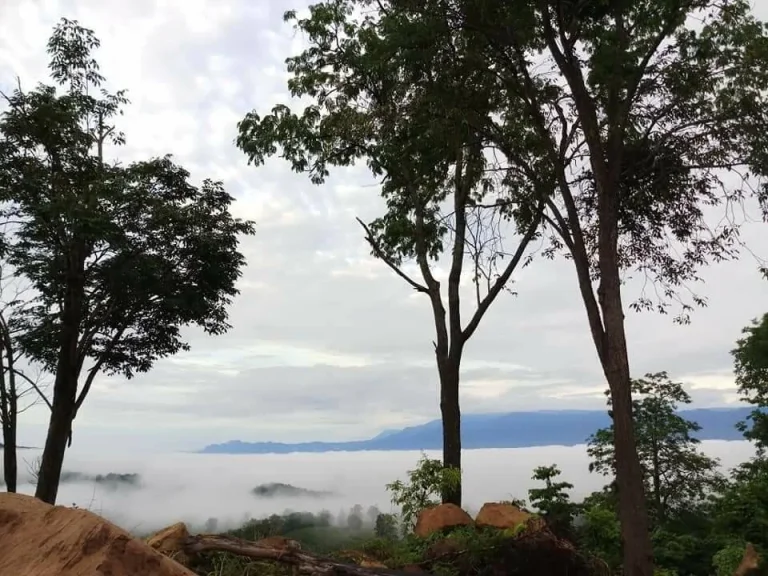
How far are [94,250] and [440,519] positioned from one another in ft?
36.1

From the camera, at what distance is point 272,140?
15875mm

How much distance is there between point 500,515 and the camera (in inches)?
432

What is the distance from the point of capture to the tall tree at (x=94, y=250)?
1623 cm

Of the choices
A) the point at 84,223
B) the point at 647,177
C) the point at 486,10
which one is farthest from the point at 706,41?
the point at 84,223

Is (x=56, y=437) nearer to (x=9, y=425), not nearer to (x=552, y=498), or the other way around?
(x=9, y=425)

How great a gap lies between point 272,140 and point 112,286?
556 cm

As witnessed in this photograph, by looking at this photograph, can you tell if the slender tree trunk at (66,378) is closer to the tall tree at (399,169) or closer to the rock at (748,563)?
the tall tree at (399,169)

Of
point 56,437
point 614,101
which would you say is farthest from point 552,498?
point 56,437

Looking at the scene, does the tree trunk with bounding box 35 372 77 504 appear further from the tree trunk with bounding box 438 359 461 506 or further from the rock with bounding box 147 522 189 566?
the rock with bounding box 147 522 189 566

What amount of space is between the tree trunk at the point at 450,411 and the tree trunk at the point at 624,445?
5.80 meters

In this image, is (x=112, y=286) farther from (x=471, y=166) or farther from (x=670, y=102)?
(x=670, y=102)

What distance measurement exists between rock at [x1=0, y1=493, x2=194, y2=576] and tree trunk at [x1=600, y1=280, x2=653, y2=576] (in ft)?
21.9

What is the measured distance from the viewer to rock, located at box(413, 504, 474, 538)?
11.2m

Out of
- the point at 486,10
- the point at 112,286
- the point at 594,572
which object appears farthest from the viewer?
the point at 112,286
